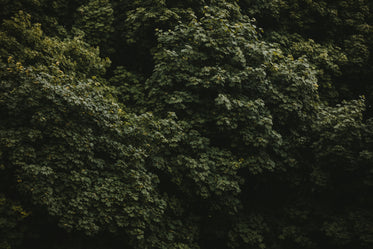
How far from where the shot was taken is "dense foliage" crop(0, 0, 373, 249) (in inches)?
280

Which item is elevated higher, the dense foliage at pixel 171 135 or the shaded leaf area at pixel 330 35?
the shaded leaf area at pixel 330 35

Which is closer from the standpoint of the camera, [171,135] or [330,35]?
[171,135]

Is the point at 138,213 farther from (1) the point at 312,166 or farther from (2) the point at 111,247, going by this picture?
(1) the point at 312,166

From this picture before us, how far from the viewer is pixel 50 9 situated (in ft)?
38.3

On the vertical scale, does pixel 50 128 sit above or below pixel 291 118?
below

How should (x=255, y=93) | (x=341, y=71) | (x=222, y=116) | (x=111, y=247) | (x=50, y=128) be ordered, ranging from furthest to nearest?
(x=341, y=71) < (x=255, y=93) < (x=222, y=116) < (x=111, y=247) < (x=50, y=128)

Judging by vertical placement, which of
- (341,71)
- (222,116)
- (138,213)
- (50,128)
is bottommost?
(138,213)

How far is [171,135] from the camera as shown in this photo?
8.90 meters

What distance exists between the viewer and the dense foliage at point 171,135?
280 inches

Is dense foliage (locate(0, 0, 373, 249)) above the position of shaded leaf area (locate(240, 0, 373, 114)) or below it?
below

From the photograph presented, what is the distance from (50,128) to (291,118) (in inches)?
297

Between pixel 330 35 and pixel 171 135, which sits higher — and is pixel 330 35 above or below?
above

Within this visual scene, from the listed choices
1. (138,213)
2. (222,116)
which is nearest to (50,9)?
(222,116)

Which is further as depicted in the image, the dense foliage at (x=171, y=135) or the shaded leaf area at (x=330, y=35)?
the shaded leaf area at (x=330, y=35)
